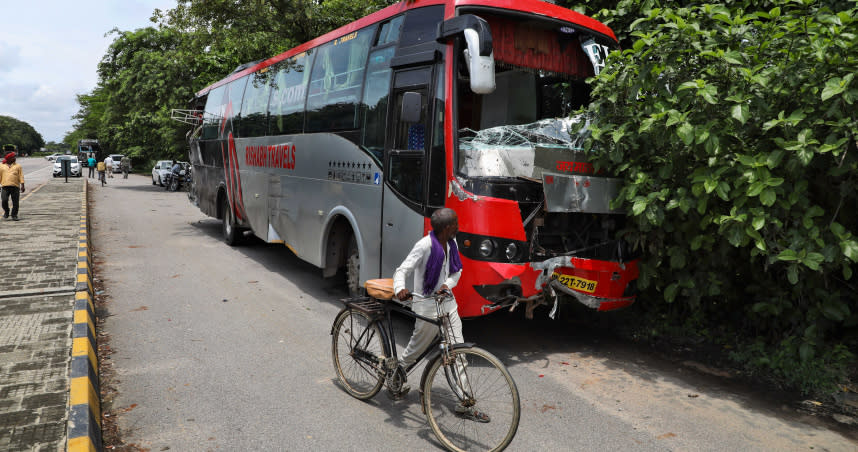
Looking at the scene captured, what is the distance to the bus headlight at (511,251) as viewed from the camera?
5.15 metres

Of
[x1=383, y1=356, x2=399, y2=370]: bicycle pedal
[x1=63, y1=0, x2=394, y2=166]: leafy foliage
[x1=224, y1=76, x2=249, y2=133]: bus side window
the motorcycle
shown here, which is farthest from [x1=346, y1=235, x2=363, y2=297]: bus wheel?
the motorcycle

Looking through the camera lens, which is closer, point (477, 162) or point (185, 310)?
point (477, 162)

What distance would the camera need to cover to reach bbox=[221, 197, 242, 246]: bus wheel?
12.0 m

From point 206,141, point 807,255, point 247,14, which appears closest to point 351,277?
point 807,255

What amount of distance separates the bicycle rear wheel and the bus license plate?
2.03 meters

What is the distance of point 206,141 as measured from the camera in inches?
541

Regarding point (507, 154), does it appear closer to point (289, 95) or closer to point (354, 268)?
point (354, 268)

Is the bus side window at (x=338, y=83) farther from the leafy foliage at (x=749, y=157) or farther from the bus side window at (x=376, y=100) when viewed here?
the leafy foliage at (x=749, y=157)

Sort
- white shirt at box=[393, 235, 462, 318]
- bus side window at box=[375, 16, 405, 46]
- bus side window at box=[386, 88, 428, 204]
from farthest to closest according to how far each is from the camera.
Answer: bus side window at box=[375, 16, 405, 46] < bus side window at box=[386, 88, 428, 204] < white shirt at box=[393, 235, 462, 318]

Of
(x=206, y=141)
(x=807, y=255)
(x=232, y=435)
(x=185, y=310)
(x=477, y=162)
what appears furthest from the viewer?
(x=206, y=141)

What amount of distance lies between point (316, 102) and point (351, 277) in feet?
8.30

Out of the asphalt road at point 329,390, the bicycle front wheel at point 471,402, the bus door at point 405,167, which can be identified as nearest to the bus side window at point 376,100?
the bus door at point 405,167

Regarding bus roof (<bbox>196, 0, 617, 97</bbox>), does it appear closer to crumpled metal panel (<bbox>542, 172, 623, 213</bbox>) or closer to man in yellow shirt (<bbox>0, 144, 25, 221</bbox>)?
crumpled metal panel (<bbox>542, 172, 623, 213</bbox>)

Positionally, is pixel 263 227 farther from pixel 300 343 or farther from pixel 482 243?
pixel 482 243
